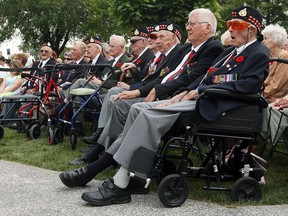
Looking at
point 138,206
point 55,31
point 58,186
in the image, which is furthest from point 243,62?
point 55,31

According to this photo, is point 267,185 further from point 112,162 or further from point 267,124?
point 112,162

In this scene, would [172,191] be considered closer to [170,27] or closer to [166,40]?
[166,40]

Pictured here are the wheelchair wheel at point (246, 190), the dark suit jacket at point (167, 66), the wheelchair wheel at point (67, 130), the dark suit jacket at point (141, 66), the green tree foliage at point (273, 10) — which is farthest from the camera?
the green tree foliage at point (273, 10)

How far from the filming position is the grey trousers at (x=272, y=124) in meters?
4.58

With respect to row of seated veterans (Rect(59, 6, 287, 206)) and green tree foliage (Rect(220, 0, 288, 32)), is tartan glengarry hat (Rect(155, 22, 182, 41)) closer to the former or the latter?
row of seated veterans (Rect(59, 6, 287, 206))

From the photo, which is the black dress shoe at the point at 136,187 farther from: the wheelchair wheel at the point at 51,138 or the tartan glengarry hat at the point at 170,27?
the wheelchair wheel at the point at 51,138

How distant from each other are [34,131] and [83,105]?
1667mm

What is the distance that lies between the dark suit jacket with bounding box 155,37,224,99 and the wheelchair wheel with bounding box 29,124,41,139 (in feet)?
12.0

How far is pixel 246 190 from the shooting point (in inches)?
172

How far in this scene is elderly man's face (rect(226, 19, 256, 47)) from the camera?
4.61 m

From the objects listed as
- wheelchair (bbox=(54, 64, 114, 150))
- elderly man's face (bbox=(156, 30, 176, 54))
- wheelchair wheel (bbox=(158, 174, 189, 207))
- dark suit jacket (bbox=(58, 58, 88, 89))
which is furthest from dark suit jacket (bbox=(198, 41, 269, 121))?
dark suit jacket (bbox=(58, 58, 88, 89))

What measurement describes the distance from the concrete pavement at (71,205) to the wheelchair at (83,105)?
6.67ft

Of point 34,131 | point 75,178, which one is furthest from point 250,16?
point 34,131

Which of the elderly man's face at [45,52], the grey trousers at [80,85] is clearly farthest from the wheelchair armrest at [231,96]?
the elderly man's face at [45,52]
